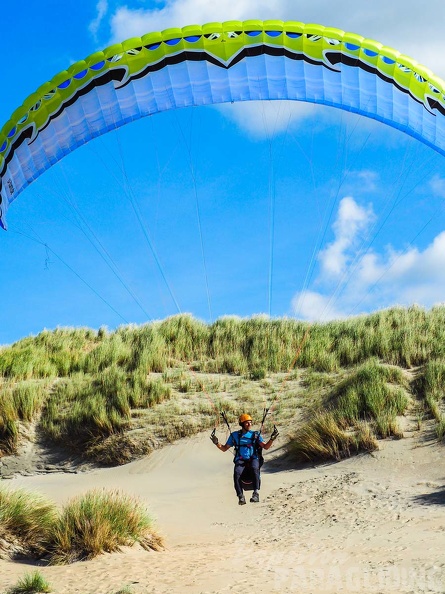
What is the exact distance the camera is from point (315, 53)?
11.1 metres

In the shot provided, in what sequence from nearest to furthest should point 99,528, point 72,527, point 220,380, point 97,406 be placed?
point 99,528, point 72,527, point 97,406, point 220,380

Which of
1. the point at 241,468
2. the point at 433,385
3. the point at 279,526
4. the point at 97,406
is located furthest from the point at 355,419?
the point at 97,406

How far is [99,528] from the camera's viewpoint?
8.19 m

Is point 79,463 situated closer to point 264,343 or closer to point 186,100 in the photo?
point 264,343

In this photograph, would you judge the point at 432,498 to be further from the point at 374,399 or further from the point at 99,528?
the point at 99,528

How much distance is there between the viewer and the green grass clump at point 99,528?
812 cm

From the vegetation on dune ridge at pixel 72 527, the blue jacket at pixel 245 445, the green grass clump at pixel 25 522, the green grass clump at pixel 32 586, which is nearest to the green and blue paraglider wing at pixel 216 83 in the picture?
the green grass clump at pixel 25 522

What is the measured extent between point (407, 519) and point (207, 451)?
18.7 feet

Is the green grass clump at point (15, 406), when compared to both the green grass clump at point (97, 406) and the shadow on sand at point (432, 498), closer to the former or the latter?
the green grass clump at point (97, 406)

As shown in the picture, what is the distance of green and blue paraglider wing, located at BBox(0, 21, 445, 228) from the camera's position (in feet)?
36.1

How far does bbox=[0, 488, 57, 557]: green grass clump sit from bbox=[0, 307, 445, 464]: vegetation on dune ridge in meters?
5.57

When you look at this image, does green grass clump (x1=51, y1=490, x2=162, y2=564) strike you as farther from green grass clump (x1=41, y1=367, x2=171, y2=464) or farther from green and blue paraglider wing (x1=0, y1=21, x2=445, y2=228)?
green grass clump (x1=41, y1=367, x2=171, y2=464)

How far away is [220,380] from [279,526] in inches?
267

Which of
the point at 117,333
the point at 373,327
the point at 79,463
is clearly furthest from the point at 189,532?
the point at 117,333
